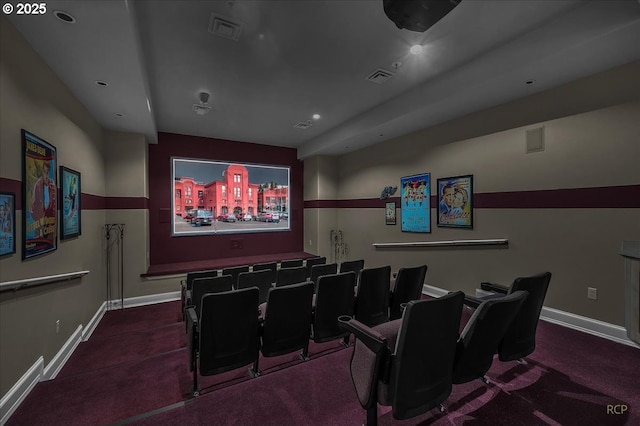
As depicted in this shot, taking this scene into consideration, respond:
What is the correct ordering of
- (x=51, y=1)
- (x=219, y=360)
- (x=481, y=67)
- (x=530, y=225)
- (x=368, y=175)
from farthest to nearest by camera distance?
(x=368, y=175) → (x=530, y=225) → (x=481, y=67) → (x=219, y=360) → (x=51, y=1)

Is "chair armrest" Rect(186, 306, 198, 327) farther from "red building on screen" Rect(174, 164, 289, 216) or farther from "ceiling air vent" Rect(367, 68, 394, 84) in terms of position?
"red building on screen" Rect(174, 164, 289, 216)

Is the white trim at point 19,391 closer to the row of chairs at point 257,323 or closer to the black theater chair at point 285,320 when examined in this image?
the row of chairs at point 257,323

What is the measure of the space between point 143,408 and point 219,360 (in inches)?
26.3

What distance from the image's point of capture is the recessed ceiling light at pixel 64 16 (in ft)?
6.61

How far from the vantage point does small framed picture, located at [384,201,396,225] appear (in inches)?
233

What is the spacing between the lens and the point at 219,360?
86.8 inches

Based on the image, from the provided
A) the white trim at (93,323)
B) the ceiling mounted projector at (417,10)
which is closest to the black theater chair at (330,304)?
the ceiling mounted projector at (417,10)

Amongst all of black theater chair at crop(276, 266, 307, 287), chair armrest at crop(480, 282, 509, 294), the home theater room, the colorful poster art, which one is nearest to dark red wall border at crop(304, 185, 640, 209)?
the home theater room

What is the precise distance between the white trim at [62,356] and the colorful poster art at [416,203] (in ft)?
18.0

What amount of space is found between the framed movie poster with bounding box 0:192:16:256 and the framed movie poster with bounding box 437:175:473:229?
5466 mm

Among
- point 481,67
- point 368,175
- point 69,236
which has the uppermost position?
point 481,67

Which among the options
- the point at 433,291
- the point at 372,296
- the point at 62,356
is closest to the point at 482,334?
the point at 372,296

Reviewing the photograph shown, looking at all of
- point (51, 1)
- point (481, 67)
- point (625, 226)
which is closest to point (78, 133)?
point (51, 1)

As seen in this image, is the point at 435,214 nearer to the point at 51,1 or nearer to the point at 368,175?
the point at 368,175
